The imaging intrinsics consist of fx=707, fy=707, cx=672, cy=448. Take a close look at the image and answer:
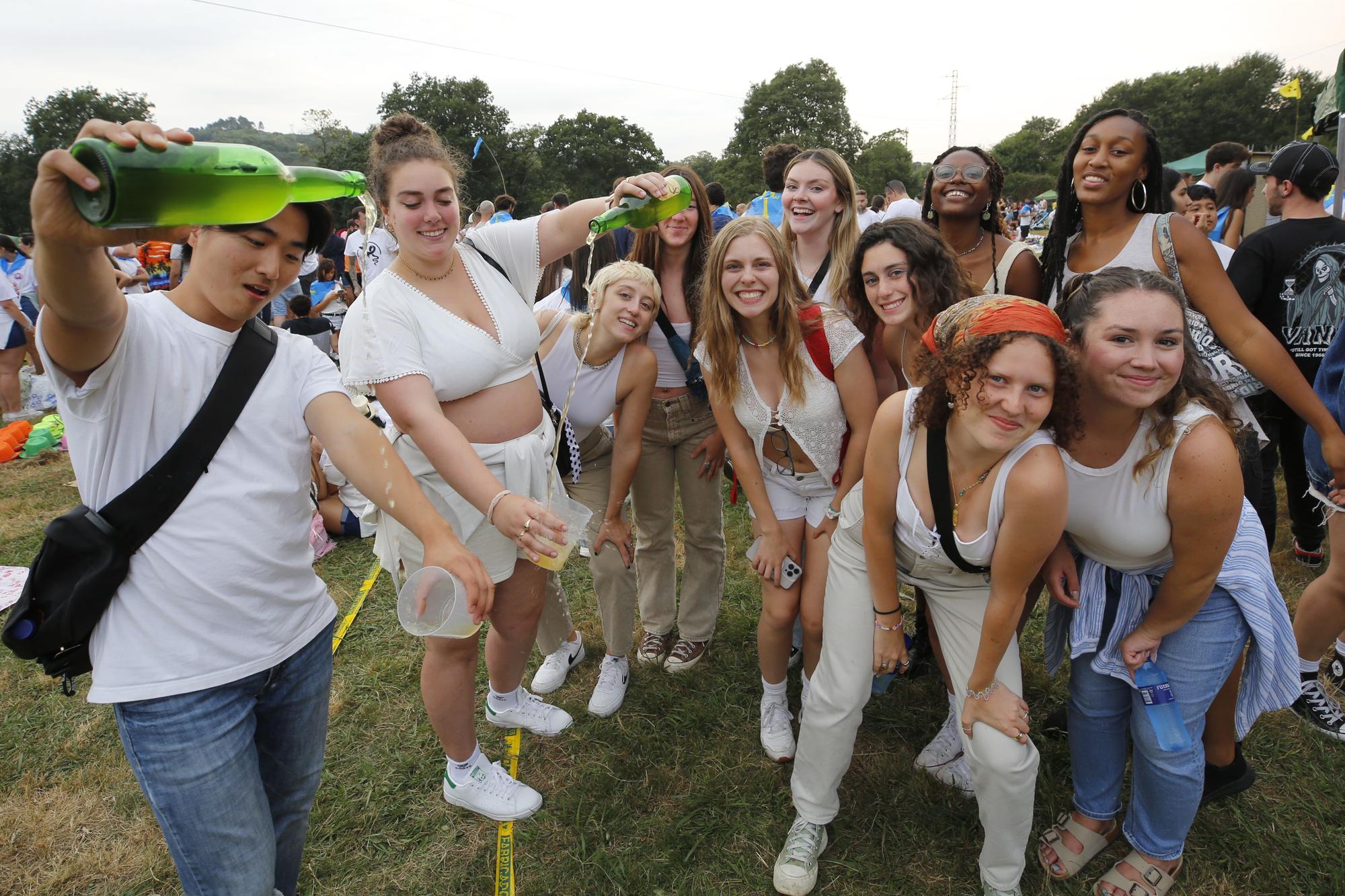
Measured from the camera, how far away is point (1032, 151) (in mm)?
59469

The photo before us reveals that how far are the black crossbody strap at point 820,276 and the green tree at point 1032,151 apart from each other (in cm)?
5753

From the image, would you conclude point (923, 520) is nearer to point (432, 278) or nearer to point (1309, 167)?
point (432, 278)

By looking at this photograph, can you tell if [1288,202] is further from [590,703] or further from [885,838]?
[590,703]

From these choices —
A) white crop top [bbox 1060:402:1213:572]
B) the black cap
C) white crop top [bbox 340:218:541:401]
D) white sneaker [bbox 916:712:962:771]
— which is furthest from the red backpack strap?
the black cap

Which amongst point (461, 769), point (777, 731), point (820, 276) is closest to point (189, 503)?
point (461, 769)

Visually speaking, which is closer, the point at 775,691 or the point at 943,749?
the point at 943,749

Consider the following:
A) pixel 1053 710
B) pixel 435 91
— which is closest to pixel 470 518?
pixel 1053 710

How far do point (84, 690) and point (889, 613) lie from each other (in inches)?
151

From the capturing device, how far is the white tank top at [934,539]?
1887 millimetres

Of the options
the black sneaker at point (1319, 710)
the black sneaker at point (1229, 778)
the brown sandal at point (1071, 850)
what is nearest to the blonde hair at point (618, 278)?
the brown sandal at point (1071, 850)

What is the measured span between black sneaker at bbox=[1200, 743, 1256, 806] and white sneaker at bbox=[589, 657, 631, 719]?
2.20 meters

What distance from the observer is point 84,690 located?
3.47 m

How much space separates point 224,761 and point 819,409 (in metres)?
2.02

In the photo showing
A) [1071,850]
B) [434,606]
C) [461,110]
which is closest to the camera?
[434,606]
